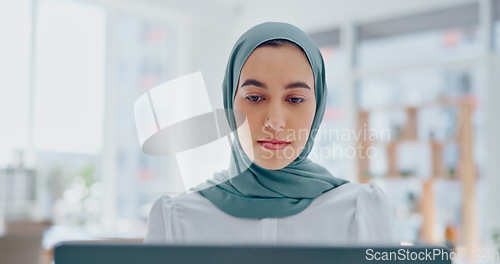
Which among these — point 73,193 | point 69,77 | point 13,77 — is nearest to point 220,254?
point 73,193

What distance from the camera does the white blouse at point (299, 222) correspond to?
69cm

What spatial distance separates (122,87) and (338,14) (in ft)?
6.72

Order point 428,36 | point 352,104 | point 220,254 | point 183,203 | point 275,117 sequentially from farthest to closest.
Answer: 1. point 428,36
2. point 352,104
3. point 183,203
4. point 275,117
5. point 220,254

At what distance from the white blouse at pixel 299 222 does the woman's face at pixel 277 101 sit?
8 cm

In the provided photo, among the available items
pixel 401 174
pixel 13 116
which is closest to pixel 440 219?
pixel 401 174

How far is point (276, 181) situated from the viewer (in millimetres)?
693

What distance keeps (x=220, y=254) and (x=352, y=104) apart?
13.2 ft

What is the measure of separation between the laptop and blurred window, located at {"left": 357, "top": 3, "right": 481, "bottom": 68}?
4636 millimetres

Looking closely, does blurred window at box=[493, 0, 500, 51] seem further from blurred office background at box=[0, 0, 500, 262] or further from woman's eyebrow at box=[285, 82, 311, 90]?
woman's eyebrow at box=[285, 82, 311, 90]

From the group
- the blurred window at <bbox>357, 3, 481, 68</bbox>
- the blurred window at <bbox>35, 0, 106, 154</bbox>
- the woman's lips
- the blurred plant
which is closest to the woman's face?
the woman's lips

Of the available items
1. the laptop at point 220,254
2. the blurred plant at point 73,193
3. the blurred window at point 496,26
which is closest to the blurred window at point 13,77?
the blurred plant at point 73,193

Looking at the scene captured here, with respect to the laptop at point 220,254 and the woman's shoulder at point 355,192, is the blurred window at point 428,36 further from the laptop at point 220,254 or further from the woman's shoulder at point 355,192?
the laptop at point 220,254

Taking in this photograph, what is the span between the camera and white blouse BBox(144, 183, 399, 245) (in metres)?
0.69

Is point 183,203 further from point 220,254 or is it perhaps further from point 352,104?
point 352,104
